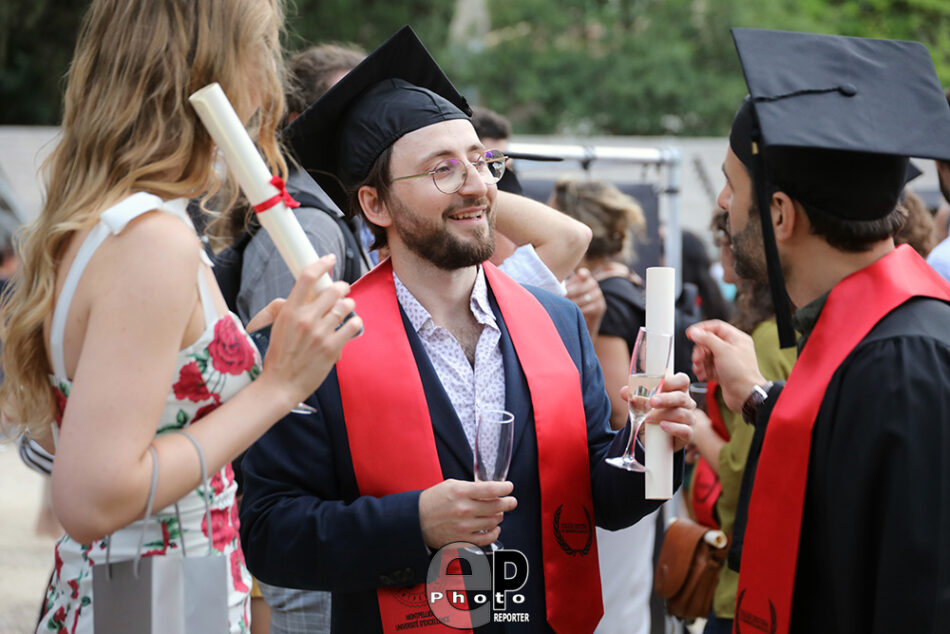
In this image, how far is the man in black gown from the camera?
6.19ft

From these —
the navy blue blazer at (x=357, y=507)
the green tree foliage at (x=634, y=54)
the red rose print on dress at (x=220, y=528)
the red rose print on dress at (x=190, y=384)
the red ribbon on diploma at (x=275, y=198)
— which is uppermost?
the red ribbon on diploma at (x=275, y=198)

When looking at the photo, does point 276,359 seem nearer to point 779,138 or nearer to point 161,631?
point 161,631

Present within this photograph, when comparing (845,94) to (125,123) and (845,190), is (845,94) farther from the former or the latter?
(125,123)

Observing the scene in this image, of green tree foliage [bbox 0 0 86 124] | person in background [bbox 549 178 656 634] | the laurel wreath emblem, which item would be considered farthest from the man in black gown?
green tree foliage [bbox 0 0 86 124]

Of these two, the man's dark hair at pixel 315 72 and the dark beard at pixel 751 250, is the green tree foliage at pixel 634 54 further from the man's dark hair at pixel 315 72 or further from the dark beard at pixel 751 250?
the dark beard at pixel 751 250

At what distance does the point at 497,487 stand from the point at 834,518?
2.46 ft

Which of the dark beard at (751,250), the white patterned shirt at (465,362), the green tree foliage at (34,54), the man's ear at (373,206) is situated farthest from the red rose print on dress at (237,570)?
the green tree foliage at (34,54)

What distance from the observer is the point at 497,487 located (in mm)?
2180

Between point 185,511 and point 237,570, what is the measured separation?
0.78ft

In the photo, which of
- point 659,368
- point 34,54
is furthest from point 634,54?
point 659,368

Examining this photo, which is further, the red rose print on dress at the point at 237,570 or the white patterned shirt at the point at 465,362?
the white patterned shirt at the point at 465,362

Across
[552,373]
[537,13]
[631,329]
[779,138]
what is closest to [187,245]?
[552,373]

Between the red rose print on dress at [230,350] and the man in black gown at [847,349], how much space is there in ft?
4.05

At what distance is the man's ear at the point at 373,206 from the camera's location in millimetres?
2818
